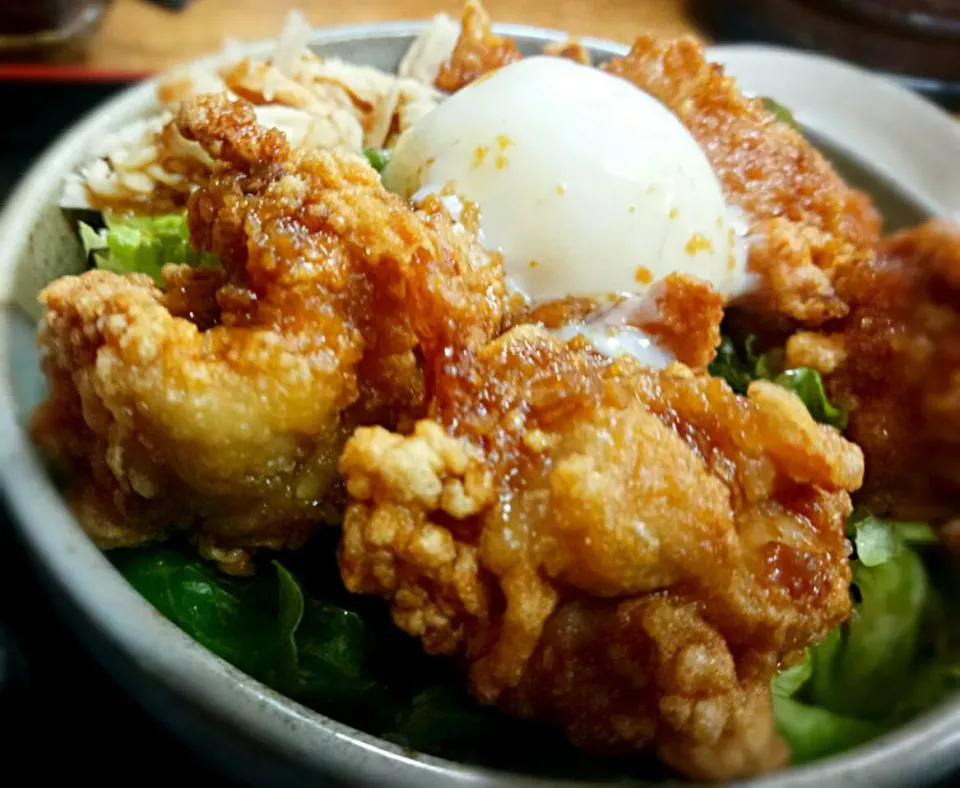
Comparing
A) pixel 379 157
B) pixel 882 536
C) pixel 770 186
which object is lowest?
pixel 882 536

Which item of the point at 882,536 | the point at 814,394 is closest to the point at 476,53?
the point at 814,394

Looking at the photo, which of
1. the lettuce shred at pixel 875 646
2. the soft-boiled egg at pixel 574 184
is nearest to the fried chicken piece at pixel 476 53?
the soft-boiled egg at pixel 574 184

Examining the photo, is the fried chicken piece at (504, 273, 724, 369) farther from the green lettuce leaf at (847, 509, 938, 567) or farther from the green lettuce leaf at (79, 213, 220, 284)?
the green lettuce leaf at (79, 213, 220, 284)

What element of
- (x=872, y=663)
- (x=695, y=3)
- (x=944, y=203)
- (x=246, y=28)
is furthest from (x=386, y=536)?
(x=695, y=3)

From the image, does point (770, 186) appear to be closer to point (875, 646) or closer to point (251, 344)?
point (875, 646)

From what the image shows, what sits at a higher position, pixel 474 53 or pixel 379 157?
pixel 474 53

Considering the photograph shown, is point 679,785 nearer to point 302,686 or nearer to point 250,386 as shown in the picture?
point 302,686

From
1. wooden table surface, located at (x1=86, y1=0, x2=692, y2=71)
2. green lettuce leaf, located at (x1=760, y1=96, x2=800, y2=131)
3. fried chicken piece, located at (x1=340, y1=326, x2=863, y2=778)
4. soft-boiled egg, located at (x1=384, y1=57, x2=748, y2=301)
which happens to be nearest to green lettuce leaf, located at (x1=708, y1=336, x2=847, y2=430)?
soft-boiled egg, located at (x1=384, y1=57, x2=748, y2=301)
